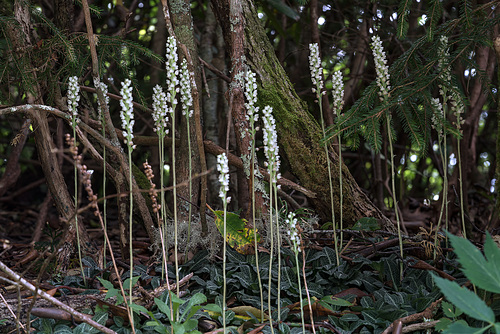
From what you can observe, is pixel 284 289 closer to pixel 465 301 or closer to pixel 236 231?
pixel 236 231

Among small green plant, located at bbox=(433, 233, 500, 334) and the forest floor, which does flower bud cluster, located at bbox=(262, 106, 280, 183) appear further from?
small green plant, located at bbox=(433, 233, 500, 334)

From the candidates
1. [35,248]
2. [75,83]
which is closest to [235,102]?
[75,83]

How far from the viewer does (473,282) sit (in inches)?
50.2

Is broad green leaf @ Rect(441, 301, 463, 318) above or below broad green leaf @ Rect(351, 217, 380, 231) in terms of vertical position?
below

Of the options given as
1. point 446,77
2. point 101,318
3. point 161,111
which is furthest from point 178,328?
point 446,77

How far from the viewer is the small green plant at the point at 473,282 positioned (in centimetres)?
120

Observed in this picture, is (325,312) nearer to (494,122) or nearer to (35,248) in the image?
(35,248)

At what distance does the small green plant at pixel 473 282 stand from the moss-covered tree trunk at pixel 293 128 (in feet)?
5.33

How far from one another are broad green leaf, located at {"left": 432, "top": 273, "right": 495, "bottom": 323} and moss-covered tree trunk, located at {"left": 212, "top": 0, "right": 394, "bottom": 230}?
5.60 feet

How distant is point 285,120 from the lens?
9.41 ft

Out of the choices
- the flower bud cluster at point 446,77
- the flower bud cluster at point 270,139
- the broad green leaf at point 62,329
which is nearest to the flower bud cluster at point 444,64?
the flower bud cluster at point 446,77

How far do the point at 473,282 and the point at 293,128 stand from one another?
5.71 feet

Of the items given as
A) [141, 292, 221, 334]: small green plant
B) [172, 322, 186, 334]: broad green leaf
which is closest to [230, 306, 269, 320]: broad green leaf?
[141, 292, 221, 334]: small green plant

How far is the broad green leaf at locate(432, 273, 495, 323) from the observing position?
1193 mm
